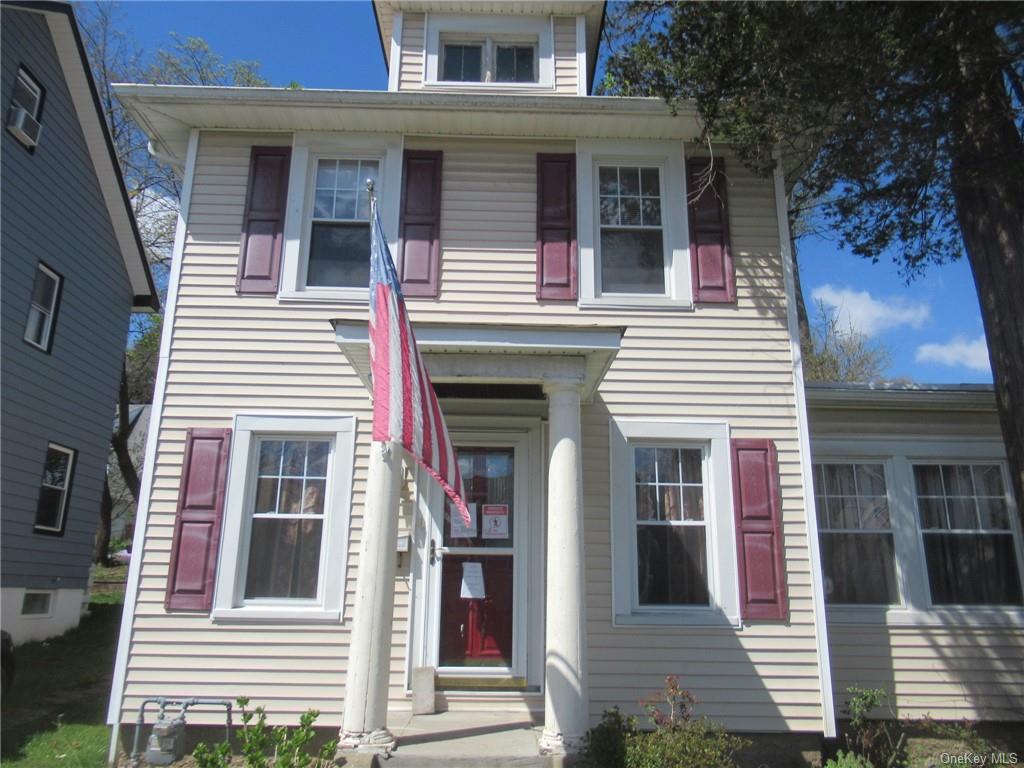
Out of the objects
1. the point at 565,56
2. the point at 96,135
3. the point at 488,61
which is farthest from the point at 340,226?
the point at 96,135

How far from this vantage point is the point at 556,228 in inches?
288

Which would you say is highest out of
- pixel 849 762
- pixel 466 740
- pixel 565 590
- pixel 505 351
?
pixel 505 351

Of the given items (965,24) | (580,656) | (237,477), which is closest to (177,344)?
(237,477)

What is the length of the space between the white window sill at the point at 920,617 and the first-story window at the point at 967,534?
0.14m

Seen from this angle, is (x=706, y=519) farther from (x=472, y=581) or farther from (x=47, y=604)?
(x=47, y=604)

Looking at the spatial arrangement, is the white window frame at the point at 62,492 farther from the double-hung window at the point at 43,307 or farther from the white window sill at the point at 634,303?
Result: the white window sill at the point at 634,303

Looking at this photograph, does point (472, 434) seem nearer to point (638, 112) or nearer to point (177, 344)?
point (177, 344)

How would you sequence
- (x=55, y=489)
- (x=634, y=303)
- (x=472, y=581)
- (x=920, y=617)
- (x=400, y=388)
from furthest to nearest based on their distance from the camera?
1. (x=55, y=489)
2. (x=634, y=303)
3. (x=920, y=617)
4. (x=472, y=581)
5. (x=400, y=388)

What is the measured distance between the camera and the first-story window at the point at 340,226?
23.8 feet

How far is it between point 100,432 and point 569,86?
30.7 ft

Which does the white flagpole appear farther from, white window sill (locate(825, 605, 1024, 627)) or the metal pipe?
white window sill (locate(825, 605, 1024, 627))

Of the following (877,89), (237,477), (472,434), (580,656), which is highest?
(877,89)

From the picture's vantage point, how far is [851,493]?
7.43 m

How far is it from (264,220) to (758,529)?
5265 mm
